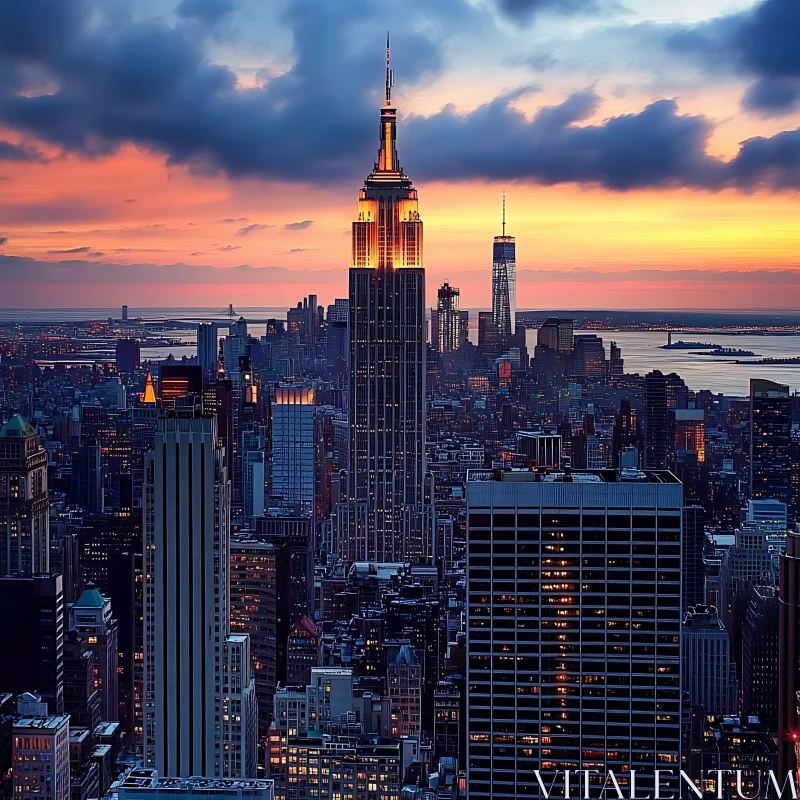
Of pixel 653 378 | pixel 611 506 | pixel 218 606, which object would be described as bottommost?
pixel 218 606

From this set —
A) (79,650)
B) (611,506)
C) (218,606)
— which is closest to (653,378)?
(611,506)

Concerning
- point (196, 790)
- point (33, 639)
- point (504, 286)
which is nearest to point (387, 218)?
point (504, 286)

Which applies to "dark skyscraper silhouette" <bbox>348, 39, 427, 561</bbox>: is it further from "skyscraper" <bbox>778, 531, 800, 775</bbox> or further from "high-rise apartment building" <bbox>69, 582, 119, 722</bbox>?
"skyscraper" <bbox>778, 531, 800, 775</bbox>

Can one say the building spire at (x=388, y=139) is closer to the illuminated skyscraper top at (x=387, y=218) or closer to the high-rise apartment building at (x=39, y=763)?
the illuminated skyscraper top at (x=387, y=218)

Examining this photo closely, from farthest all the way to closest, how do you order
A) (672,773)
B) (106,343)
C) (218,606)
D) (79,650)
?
(79,650), (218,606), (106,343), (672,773)

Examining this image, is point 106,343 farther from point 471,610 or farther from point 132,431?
point 471,610
